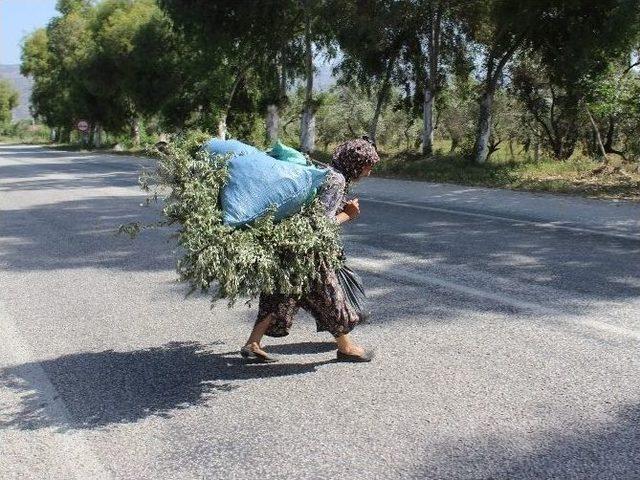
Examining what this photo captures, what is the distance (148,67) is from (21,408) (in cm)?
3528

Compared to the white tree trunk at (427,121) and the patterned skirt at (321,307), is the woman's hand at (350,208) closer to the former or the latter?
the patterned skirt at (321,307)

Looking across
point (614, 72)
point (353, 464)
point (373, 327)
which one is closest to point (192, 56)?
point (614, 72)

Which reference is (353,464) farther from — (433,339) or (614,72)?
(614,72)

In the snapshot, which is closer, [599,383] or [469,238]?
[599,383]

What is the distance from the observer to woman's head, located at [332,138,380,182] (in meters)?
4.53

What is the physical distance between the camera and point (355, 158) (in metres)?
4.53

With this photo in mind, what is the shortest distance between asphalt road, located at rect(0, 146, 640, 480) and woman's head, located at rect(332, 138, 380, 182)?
46.6 inches

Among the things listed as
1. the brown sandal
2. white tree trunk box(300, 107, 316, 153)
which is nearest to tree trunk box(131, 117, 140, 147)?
white tree trunk box(300, 107, 316, 153)

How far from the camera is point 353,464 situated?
324cm

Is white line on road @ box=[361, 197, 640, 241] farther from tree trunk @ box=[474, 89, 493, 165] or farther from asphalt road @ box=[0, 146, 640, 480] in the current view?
tree trunk @ box=[474, 89, 493, 165]

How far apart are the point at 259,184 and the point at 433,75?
59.1ft

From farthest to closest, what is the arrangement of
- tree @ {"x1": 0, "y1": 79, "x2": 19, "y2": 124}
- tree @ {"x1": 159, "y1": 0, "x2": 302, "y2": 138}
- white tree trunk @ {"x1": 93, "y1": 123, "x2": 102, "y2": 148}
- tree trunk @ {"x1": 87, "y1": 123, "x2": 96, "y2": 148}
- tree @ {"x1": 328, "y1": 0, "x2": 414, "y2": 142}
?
tree @ {"x1": 0, "y1": 79, "x2": 19, "y2": 124} → tree trunk @ {"x1": 87, "y1": 123, "x2": 96, "y2": 148} → white tree trunk @ {"x1": 93, "y1": 123, "x2": 102, "y2": 148} → tree @ {"x1": 159, "y1": 0, "x2": 302, "y2": 138} → tree @ {"x1": 328, "y1": 0, "x2": 414, "y2": 142}

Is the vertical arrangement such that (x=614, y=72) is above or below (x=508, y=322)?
above

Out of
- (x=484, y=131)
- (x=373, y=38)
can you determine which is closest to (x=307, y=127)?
(x=373, y=38)
